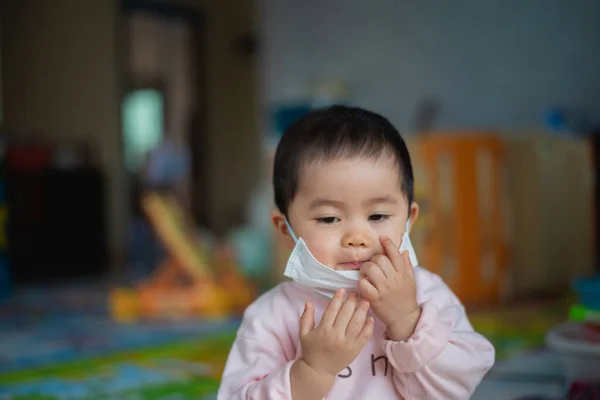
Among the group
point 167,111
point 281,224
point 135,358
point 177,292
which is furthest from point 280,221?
point 167,111

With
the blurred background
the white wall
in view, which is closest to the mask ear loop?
the blurred background

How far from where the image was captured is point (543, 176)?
11.1 ft

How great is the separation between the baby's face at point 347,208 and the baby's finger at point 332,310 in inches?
2.4

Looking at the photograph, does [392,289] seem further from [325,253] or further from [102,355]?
[102,355]

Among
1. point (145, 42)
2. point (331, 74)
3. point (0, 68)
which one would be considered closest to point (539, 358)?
point (331, 74)

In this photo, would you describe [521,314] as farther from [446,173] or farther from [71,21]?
[71,21]

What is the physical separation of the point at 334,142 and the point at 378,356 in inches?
11.5

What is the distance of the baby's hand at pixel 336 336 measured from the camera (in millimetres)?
891

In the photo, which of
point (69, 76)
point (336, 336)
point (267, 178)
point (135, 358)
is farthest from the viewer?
point (69, 76)

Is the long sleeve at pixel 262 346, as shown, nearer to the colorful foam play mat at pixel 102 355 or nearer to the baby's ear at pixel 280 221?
the baby's ear at pixel 280 221

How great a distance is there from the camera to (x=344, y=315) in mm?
896

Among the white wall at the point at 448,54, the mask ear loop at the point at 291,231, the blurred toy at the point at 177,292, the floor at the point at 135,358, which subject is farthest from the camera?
the white wall at the point at 448,54

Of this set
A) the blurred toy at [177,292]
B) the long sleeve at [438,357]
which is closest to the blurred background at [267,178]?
the blurred toy at [177,292]

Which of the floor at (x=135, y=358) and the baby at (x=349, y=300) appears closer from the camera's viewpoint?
the baby at (x=349, y=300)
